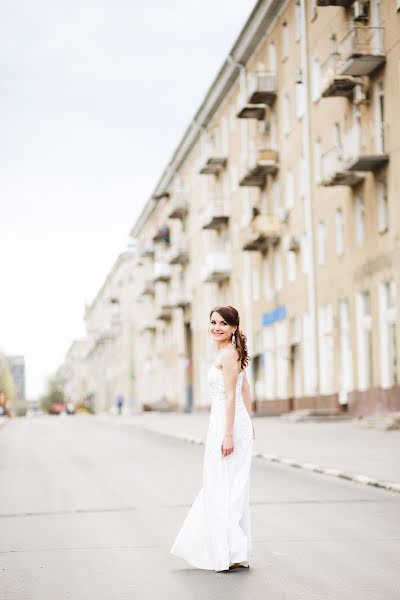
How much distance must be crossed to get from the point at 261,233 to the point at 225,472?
37.6 meters

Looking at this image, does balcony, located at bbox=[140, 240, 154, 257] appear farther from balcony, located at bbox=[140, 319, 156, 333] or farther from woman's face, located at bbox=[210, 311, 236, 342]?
woman's face, located at bbox=[210, 311, 236, 342]

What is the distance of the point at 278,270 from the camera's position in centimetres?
4588

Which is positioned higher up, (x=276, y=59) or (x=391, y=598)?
(x=276, y=59)

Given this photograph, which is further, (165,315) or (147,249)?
(147,249)

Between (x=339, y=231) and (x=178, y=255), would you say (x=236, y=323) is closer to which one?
(x=339, y=231)

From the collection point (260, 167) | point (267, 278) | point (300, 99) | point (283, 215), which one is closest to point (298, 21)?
point (300, 99)

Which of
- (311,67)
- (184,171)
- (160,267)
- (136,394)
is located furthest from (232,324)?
(136,394)

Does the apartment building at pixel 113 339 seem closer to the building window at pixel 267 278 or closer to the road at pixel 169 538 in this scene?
the building window at pixel 267 278

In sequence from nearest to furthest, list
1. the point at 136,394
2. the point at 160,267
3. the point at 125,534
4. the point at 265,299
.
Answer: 1. the point at 125,534
2. the point at 265,299
3. the point at 160,267
4. the point at 136,394

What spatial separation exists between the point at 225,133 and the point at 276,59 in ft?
38.3

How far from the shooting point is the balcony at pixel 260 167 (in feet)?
147

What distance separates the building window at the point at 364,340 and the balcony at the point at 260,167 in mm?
11285

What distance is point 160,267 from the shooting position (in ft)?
255

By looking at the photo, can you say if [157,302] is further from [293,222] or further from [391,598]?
[391,598]
